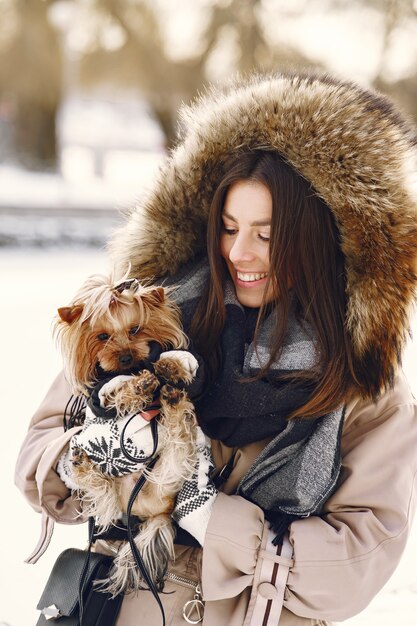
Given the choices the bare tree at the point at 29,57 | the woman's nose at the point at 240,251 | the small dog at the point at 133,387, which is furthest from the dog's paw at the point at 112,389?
the bare tree at the point at 29,57

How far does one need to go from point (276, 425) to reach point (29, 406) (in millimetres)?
3945

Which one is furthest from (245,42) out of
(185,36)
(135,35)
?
(135,35)

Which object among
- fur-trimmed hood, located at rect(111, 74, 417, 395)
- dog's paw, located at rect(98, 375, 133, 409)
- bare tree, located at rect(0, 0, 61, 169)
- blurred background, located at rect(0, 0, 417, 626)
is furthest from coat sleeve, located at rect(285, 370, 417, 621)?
bare tree, located at rect(0, 0, 61, 169)

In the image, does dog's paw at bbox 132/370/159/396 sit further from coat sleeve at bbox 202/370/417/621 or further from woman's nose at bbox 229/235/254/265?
woman's nose at bbox 229/235/254/265

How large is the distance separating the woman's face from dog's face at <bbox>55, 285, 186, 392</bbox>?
345 mm

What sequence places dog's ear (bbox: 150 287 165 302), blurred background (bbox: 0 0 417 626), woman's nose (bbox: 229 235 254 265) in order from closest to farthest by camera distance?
dog's ear (bbox: 150 287 165 302) < woman's nose (bbox: 229 235 254 265) < blurred background (bbox: 0 0 417 626)

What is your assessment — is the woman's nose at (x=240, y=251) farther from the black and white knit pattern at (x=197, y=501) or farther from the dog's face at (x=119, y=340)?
the black and white knit pattern at (x=197, y=501)

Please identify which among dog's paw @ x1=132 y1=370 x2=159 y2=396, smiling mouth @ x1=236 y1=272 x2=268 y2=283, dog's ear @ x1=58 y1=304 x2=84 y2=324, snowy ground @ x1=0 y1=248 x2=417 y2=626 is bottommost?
snowy ground @ x1=0 y1=248 x2=417 y2=626

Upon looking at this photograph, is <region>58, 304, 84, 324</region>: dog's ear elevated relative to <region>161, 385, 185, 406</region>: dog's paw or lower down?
elevated

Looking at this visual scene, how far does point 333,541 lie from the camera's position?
1.82 meters

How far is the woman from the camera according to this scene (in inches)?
72.2

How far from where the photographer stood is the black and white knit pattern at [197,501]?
1.89 meters

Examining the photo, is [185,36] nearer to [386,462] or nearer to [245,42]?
[245,42]

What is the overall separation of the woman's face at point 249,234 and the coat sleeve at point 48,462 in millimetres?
701
